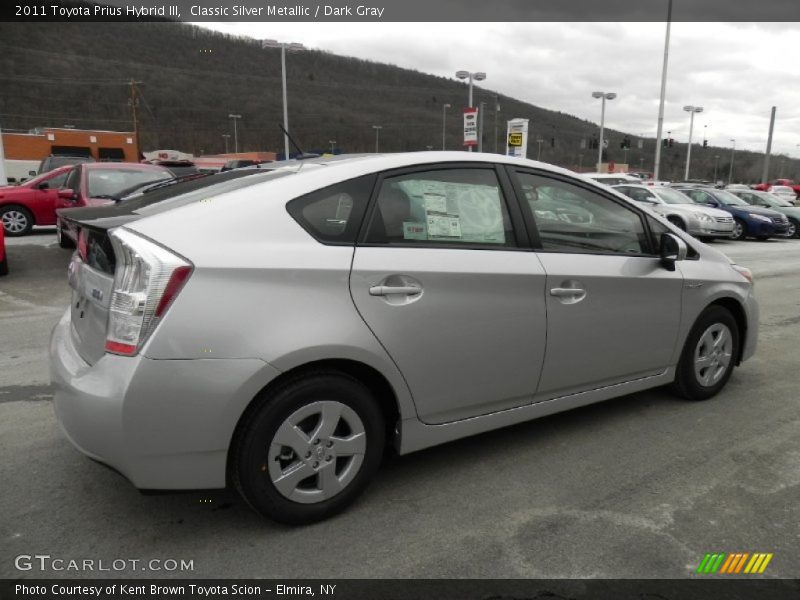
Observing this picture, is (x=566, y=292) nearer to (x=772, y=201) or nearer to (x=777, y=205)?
(x=777, y=205)

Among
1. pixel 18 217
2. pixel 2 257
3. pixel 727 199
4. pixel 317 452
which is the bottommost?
pixel 2 257

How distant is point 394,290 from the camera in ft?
8.77

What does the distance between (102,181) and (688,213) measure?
14.7 m

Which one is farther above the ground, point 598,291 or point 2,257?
point 598,291

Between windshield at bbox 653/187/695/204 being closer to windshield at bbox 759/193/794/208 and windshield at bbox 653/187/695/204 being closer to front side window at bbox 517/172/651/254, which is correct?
windshield at bbox 759/193/794/208

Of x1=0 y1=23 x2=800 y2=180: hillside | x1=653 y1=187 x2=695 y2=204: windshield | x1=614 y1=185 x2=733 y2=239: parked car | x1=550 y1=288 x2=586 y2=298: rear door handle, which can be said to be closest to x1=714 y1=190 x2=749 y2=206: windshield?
x1=653 y1=187 x2=695 y2=204: windshield

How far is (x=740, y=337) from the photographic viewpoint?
14.6 feet

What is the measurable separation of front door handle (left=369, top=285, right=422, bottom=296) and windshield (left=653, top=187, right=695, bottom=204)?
1753 centimetres

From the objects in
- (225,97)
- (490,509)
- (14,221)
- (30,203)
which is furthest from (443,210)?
(225,97)

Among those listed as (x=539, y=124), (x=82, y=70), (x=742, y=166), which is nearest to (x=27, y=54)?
(x=82, y=70)

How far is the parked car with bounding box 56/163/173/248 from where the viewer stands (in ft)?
32.5

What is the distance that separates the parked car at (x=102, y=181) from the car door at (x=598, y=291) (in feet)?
27.4

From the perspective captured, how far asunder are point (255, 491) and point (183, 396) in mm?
494
